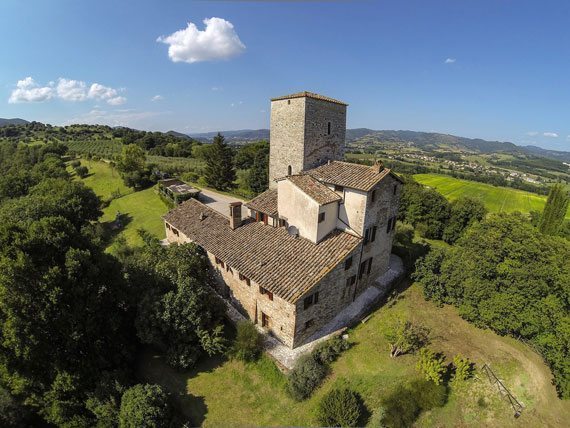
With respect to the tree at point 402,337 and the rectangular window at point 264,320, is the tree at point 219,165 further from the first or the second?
the tree at point 402,337

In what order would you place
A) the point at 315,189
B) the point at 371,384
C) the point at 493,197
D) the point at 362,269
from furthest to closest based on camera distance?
the point at 493,197
the point at 362,269
the point at 315,189
the point at 371,384

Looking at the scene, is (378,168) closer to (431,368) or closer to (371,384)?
(431,368)

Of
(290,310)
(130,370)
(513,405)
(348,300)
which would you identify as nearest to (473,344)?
(513,405)

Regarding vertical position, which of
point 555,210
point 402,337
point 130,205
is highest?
point 555,210

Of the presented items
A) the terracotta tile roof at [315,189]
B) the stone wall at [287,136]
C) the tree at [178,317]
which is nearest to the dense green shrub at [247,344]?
the tree at [178,317]

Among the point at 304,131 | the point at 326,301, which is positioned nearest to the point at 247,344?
the point at 326,301

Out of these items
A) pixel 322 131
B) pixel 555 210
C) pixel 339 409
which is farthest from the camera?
pixel 555 210

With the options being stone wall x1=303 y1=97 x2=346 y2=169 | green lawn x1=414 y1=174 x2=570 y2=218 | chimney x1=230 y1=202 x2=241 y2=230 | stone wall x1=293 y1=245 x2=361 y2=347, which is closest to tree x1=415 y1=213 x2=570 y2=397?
stone wall x1=293 y1=245 x2=361 y2=347

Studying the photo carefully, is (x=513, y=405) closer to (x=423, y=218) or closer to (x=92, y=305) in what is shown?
(x=92, y=305)
